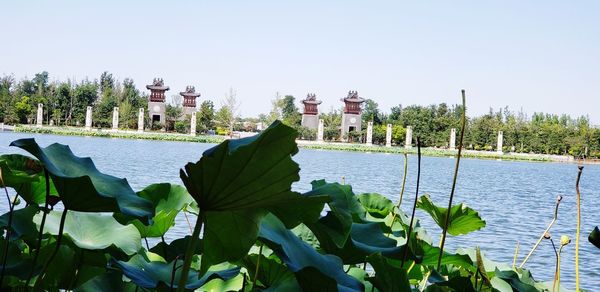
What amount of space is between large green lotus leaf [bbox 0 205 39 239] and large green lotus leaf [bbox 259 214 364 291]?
424mm

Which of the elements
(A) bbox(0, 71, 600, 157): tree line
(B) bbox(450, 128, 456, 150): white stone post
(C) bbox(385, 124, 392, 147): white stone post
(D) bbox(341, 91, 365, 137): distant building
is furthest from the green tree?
(B) bbox(450, 128, 456, 150): white stone post

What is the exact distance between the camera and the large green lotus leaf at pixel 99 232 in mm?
1015

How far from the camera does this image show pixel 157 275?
2.79ft

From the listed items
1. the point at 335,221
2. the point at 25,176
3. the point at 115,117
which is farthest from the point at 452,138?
the point at 25,176

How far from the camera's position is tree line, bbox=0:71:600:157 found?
48844 mm

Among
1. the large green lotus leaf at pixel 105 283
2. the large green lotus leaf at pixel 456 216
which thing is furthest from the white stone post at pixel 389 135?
the large green lotus leaf at pixel 105 283

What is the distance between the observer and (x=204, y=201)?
607 millimetres

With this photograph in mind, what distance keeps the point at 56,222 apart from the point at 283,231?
50cm

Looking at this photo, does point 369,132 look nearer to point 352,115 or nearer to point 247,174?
point 352,115

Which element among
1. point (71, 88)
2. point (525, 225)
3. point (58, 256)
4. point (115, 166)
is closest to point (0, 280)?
point (58, 256)

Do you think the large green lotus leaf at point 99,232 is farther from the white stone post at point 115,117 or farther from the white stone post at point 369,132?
the white stone post at point 369,132

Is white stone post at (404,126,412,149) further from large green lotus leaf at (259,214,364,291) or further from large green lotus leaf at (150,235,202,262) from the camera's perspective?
large green lotus leaf at (259,214,364,291)

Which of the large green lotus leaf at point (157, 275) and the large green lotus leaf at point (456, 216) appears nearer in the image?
the large green lotus leaf at point (157, 275)

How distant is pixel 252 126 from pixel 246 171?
2420 inches
